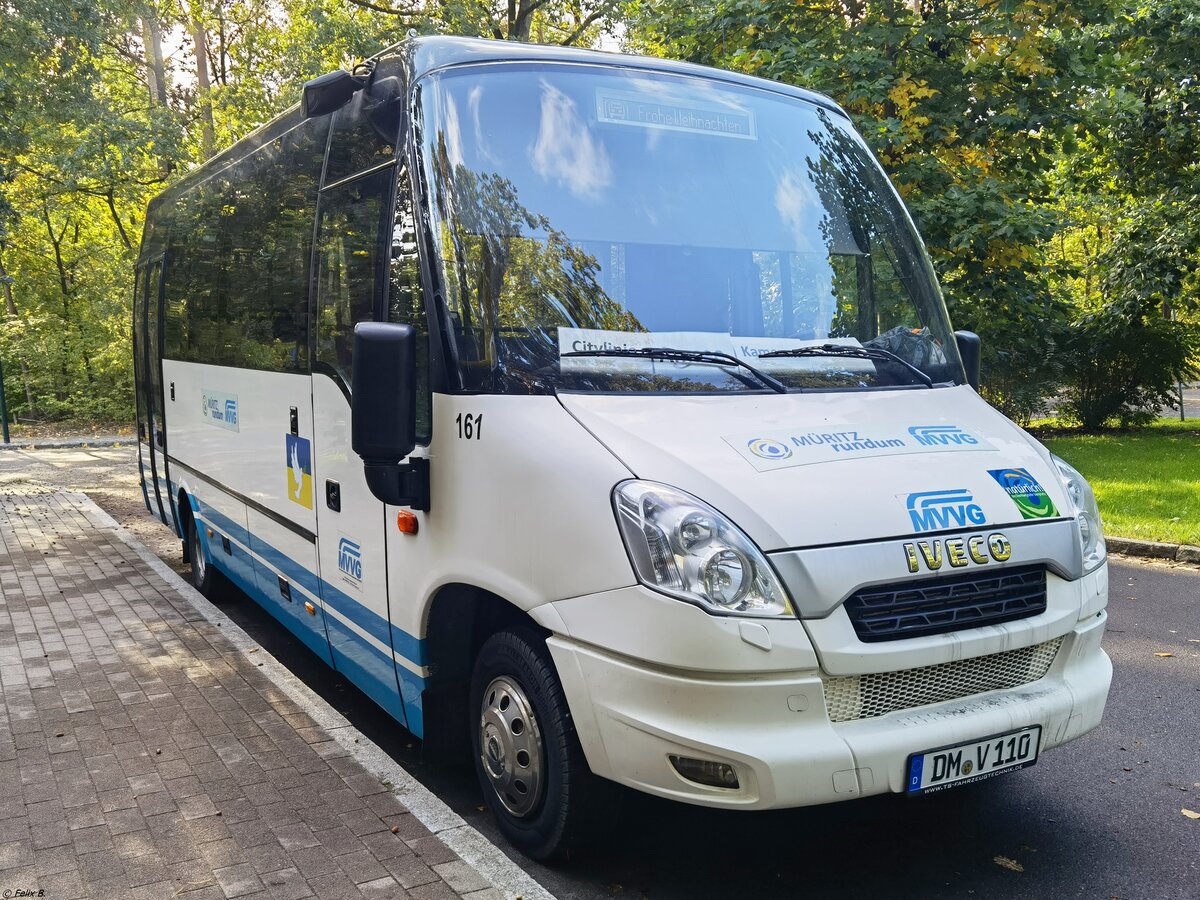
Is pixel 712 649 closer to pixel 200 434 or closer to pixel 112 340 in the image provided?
pixel 200 434

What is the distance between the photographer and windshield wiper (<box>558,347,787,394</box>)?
368 centimetres

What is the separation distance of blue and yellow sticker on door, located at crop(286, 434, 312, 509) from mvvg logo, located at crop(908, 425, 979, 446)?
2876 mm

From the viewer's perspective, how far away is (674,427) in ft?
11.1

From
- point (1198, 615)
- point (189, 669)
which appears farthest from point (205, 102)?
point (1198, 615)

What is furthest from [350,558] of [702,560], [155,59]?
[155,59]

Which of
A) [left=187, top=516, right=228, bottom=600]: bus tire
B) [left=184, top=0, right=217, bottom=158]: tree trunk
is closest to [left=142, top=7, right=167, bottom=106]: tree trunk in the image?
[left=184, top=0, right=217, bottom=158]: tree trunk

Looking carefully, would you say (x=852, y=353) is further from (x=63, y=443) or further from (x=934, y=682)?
(x=63, y=443)

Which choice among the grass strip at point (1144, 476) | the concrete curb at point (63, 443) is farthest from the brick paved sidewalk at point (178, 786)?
the concrete curb at point (63, 443)

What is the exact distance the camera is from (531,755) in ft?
11.6

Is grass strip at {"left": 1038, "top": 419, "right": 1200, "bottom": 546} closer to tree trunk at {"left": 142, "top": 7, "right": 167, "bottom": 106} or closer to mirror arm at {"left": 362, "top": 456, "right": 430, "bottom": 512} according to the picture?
mirror arm at {"left": 362, "top": 456, "right": 430, "bottom": 512}

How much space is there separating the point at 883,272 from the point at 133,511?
38.4 feet

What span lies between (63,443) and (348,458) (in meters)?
22.1

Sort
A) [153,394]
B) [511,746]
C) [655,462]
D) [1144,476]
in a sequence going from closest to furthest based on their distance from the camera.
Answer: [655,462] < [511,746] < [153,394] < [1144,476]

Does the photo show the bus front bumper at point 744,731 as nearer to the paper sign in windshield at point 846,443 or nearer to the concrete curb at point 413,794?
the concrete curb at point 413,794
